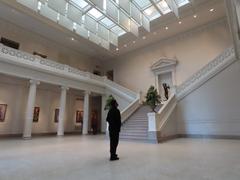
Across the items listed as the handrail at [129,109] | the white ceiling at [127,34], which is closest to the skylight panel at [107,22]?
the white ceiling at [127,34]

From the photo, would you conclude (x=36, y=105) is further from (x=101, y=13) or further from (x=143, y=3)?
(x=143, y=3)

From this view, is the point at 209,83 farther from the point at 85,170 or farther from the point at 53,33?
the point at 53,33

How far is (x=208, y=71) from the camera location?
10.7 m

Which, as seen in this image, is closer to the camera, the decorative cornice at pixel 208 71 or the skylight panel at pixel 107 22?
the decorative cornice at pixel 208 71

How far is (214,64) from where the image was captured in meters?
10.6

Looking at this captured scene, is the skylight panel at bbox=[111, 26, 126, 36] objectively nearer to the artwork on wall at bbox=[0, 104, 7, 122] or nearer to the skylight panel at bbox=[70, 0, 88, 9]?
the skylight panel at bbox=[70, 0, 88, 9]

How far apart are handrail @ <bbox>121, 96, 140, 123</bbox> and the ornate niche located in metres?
3.07

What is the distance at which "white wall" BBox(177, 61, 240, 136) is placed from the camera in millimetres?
9781

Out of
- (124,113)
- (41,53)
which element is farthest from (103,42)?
(124,113)

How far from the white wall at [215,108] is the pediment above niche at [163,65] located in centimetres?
474

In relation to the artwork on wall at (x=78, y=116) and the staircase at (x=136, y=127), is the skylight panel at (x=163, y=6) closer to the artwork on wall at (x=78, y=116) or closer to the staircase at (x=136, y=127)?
the staircase at (x=136, y=127)

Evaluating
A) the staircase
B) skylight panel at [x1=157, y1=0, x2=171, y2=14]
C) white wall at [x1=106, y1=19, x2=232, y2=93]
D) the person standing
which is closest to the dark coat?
the person standing

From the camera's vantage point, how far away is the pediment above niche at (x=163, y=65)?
50.0 ft

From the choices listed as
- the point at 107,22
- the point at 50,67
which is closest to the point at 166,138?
the point at 50,67
